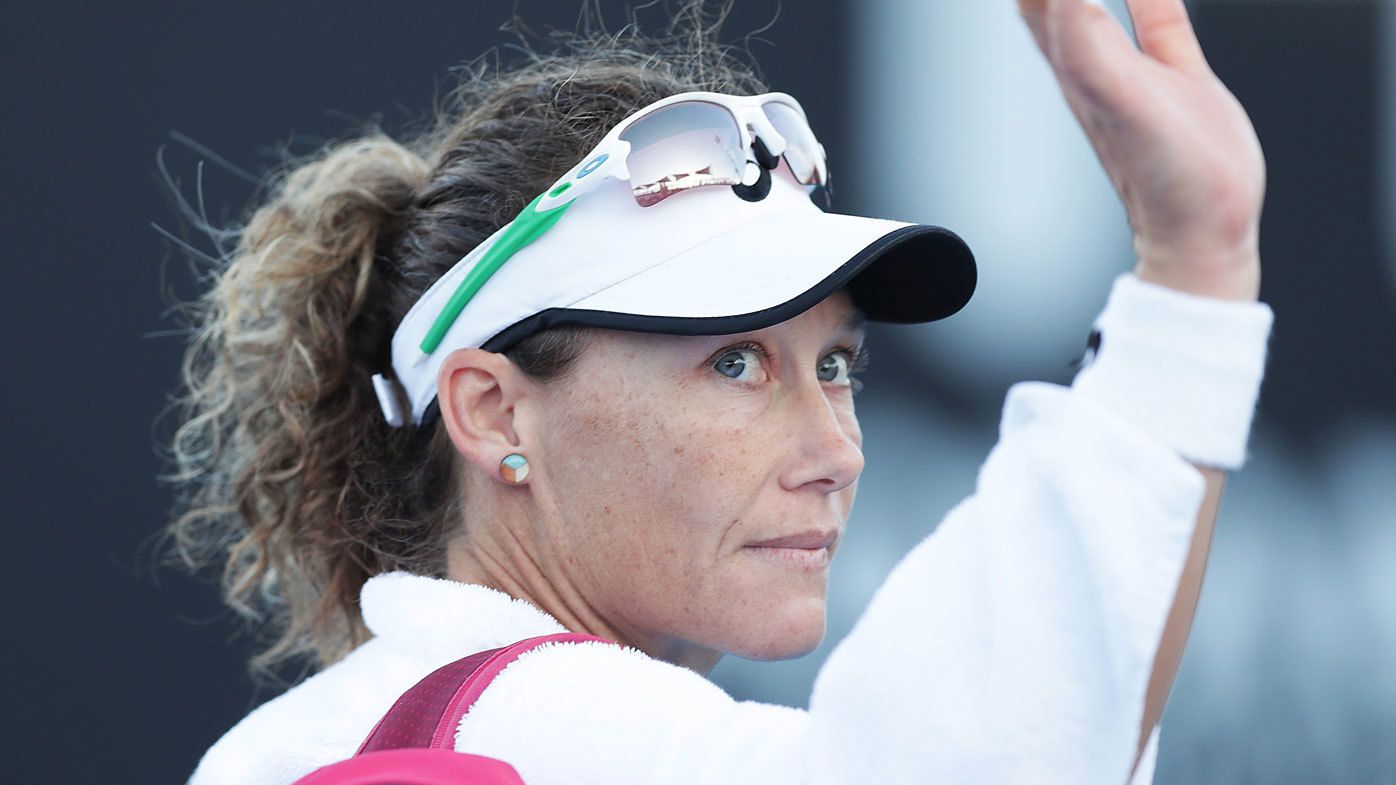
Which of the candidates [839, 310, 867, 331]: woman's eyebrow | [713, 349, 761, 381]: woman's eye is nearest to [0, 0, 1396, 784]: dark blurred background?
[839, 310, 867, 331]: woman's eyebrow

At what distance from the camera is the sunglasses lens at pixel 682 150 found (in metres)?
1.33

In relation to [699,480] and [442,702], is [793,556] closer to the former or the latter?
[699,480]

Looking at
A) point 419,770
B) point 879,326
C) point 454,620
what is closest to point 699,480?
point 454,620

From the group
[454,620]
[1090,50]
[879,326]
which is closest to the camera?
[1090,50]

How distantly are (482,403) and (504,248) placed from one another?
0.15 metres

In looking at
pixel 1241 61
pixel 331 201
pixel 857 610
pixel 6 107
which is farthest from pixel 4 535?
pixel 1241 61

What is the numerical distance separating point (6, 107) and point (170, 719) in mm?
1077

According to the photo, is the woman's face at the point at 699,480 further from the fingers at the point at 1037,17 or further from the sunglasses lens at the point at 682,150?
the fingers at the point at 1037,17

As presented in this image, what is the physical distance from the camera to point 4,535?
94.9 inches

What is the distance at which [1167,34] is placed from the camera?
87cm

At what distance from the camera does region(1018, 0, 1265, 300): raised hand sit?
81 centimetres

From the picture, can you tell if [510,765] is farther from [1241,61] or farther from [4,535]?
[1241,61]

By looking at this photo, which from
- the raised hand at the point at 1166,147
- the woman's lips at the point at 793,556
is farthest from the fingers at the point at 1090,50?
the woman's lips at the point at 793,556

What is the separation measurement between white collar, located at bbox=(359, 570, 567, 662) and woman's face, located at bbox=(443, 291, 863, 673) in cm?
12
